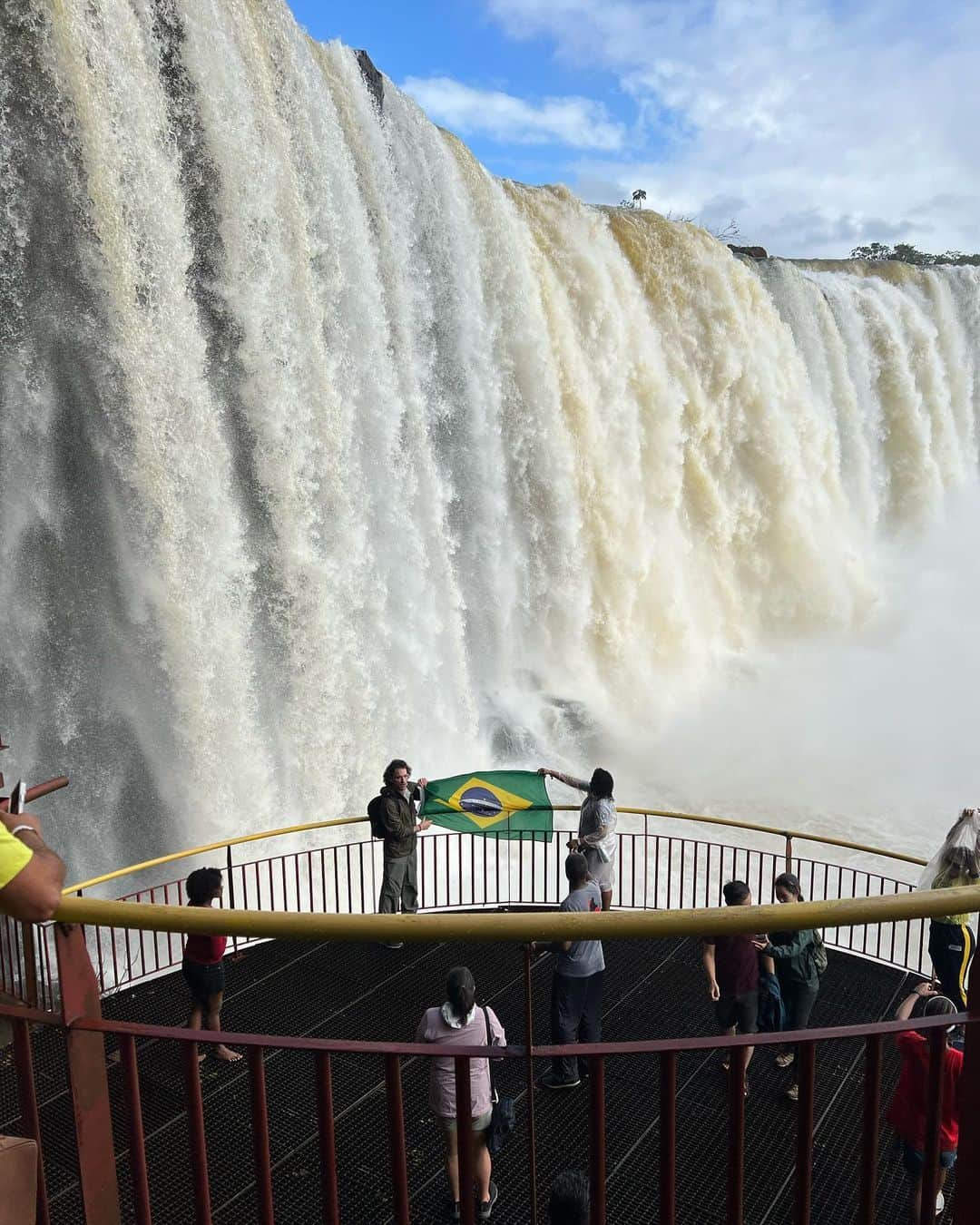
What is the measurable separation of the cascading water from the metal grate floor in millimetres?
6246

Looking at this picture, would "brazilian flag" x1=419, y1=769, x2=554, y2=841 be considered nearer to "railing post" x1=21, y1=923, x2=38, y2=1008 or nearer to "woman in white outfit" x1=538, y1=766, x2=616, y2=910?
"woman in white outfit" x1=538, y1=766, x2=616, y2=910

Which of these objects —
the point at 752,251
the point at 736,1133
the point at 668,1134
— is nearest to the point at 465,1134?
the point at 668,1134

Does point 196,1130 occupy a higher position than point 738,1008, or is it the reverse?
point 196,1130

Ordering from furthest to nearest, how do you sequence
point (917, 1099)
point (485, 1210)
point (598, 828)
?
point (598, 828), point (485, 1210), point (917, 1099)

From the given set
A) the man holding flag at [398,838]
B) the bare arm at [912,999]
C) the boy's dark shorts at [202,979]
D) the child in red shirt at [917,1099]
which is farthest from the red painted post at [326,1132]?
the man holding flag at [398,838]

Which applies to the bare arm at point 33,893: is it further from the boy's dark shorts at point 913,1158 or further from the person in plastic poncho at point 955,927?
the person in plastic poncho at point 955,927

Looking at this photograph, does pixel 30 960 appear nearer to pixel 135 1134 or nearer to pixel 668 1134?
pixel 135 1134

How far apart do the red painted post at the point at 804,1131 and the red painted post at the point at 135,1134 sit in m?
1.56

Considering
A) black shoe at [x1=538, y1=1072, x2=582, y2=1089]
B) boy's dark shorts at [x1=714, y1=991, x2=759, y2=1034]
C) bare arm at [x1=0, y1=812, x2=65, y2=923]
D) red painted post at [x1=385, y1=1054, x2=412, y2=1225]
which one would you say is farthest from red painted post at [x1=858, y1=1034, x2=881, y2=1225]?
black shoe at [x1=538, y1=1072, x2=582, y2=1089]

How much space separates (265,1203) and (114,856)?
11887 millimetres

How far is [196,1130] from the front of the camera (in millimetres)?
2416

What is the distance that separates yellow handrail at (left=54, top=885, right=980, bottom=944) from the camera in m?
2.19

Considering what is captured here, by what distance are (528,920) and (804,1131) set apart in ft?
2.81

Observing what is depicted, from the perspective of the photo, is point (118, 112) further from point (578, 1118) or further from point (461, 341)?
point (578, 1118)
